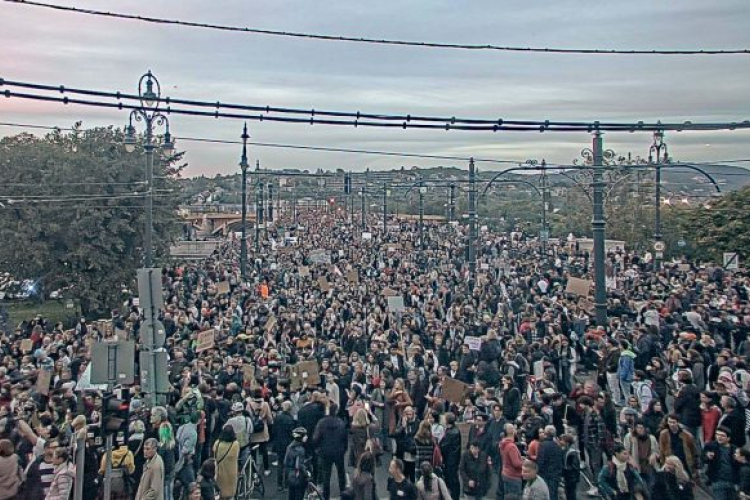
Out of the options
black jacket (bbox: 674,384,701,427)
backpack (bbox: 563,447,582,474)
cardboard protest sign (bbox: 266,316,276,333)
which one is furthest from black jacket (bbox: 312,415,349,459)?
cardboard protest sign (bbox: 266,316,276,333)

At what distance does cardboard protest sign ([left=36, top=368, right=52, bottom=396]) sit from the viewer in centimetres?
1331

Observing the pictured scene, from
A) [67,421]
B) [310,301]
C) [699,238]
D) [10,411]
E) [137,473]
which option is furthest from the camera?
[699,238]

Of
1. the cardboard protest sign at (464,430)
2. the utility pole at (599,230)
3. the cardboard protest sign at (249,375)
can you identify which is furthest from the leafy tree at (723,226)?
the cardboard protest sign at (464,430)

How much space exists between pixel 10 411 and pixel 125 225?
1729 cm

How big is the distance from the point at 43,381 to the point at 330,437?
5.87 metres

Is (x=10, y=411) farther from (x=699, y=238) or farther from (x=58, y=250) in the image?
(x=699, y=238)

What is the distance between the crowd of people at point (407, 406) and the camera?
9.32 meters

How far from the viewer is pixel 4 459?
8.92 m

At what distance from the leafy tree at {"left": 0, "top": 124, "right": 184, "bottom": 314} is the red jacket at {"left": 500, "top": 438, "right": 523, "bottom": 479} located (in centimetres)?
1961

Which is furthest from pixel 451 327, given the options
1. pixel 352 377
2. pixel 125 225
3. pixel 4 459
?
pixel 125 225

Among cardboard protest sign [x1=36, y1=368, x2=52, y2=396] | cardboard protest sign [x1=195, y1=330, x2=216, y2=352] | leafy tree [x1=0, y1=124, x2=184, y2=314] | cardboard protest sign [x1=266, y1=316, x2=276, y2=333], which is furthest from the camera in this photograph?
leafy tree [x1=0, y1=124, x2=184, y2=314]

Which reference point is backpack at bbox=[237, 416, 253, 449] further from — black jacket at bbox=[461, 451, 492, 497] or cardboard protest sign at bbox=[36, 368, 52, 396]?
cardboard protest sign at bbox=[36, 368, 52, 396]

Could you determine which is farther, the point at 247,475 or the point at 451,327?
the point at 451,327

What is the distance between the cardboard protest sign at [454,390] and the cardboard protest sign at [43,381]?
21.8 ft
